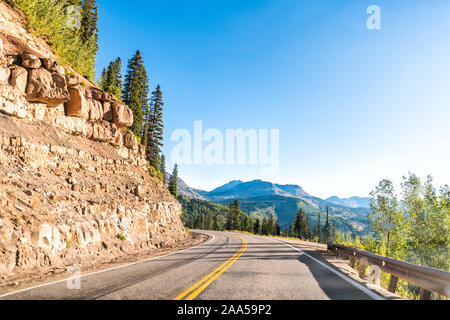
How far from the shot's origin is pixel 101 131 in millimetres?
21891

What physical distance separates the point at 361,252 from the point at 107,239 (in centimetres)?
1337

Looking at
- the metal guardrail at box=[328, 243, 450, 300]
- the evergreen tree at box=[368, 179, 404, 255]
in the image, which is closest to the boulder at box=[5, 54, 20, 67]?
the metal guardrail at box=[328, 243, 450, 300]

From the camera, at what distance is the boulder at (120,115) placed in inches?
952

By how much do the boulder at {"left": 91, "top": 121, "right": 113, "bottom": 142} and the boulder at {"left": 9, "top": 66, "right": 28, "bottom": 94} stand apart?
274 inches

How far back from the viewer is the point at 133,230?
17.0 metres

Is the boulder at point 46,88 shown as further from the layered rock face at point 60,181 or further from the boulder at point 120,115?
the boulder at point 120,115

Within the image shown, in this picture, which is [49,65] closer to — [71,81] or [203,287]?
[71,81]

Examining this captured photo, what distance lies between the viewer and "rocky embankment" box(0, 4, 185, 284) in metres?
9.61

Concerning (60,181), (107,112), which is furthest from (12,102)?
(107,112)

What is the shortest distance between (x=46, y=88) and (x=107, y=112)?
8428 mm

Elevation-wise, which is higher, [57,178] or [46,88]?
[46,88]

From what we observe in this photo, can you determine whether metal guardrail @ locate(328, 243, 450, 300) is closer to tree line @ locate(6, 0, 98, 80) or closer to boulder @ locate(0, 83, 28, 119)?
boulder @ locate(0, 83, 28, 119)
